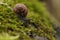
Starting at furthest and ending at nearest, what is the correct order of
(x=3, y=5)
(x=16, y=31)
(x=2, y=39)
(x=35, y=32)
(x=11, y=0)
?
(x=11, y=0)
(x=3, y=5)
(x=35, y=32)
(x=16, y=31)
(x=2, y=39)

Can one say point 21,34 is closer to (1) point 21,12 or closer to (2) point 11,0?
(1) point 21,12

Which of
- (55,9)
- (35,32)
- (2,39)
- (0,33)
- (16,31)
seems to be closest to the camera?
(2,39)

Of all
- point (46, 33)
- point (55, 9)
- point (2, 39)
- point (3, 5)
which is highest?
point (3, 5)

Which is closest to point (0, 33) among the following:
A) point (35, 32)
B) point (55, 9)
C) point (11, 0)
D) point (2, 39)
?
point (2, 39)

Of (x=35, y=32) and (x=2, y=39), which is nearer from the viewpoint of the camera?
(x=2, y=39)

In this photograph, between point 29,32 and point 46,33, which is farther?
point 46,33

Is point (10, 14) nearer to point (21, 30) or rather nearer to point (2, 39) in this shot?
point (21, 30)

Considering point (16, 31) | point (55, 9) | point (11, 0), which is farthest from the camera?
point (55, 9)

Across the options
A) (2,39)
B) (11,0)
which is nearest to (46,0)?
(11,0)

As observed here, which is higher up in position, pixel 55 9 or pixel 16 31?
pixel 16 31
